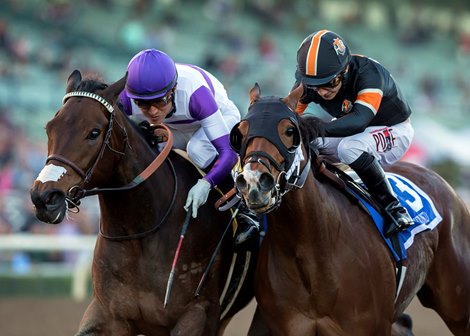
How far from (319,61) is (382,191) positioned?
34.7 inches

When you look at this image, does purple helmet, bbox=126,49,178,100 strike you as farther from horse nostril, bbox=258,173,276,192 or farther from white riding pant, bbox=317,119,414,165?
horse nostril, bbox=258,173,276,192

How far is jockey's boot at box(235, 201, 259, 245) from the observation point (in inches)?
202

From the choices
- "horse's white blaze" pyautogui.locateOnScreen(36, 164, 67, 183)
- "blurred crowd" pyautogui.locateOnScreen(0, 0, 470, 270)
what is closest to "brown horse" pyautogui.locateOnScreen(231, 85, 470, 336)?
"horse's white blaze" pyautogui.locateOnScreen(36, 164, 67, 183)

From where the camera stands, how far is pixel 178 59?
17969 millimetres

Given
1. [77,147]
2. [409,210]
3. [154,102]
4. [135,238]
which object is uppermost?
[154,102]

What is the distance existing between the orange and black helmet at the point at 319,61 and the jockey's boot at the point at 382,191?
1.75 ft

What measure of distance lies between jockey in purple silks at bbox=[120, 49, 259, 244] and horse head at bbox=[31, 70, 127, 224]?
6.7 inches

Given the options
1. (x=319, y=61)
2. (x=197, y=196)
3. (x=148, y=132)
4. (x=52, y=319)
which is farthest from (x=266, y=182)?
(x=52, y=319)

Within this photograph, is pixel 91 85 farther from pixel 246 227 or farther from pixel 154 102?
pixel 246 227

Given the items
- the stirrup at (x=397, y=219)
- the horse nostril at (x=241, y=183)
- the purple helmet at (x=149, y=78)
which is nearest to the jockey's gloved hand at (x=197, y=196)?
the purple helmet at (x=149, y=78)

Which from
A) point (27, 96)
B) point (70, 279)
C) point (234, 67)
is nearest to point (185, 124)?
point (70, 279)

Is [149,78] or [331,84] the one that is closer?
[149,78]

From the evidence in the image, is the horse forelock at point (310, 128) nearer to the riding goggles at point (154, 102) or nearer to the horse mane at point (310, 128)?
the horse mane at point (310, 128)

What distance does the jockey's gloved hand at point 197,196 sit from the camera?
4.96m
